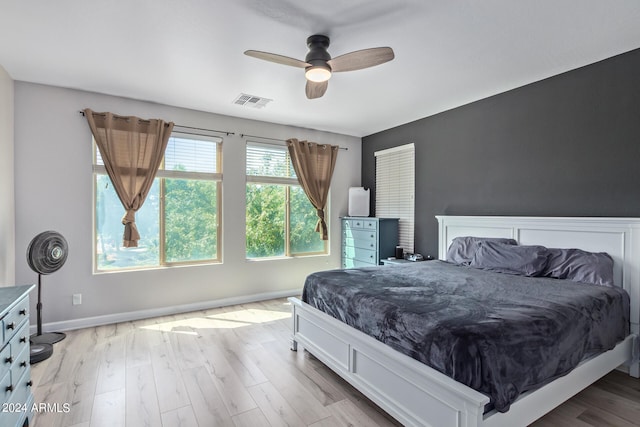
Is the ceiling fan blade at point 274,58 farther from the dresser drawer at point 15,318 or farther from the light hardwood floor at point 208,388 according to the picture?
the light hardwood floor at point 208,388

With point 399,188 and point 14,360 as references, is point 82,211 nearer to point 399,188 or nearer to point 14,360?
point 14,360

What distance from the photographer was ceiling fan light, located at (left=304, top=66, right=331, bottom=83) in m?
2.44

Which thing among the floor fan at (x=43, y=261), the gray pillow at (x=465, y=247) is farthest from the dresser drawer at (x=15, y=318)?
the gray pillow at (x=465, y=247)

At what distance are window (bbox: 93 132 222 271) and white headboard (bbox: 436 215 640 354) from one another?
11.2 feet

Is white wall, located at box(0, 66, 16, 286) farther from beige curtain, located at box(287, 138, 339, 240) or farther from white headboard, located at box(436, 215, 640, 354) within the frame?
white headboard, located at box(436, 215, 640, 354)

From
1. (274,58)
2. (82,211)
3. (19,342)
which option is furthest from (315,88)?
(82,211)

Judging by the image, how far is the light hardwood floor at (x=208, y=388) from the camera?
2055 mm

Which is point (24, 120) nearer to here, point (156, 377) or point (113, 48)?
point (113, 48)

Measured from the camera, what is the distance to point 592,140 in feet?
9.77

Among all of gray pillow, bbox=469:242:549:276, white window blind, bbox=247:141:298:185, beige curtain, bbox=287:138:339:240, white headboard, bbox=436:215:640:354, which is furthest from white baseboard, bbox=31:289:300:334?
white headboard, bbox=436:215:640:354

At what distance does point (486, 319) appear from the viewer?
1.80m

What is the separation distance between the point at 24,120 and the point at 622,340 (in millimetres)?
5864

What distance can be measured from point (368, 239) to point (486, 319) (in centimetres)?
319

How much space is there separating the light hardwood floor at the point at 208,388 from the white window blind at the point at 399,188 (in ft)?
8.45
